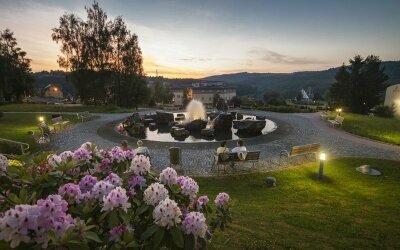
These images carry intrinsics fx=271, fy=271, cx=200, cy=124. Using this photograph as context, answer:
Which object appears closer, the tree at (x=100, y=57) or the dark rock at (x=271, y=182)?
the dark rock at (x=271, y=182)

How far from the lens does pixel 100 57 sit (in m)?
47.2

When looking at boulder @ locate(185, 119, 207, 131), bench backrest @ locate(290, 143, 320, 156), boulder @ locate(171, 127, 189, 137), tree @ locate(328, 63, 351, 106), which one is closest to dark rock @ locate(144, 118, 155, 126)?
boulder @ locate(185, 119, 207, 131)

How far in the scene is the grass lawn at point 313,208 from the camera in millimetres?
6807

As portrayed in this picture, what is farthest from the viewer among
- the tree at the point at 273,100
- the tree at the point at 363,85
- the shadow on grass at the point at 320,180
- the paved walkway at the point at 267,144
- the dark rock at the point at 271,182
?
the tree at the point at 273,100

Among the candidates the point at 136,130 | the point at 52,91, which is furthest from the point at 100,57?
the point at 52,91

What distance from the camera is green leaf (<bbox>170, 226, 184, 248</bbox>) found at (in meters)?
2.71

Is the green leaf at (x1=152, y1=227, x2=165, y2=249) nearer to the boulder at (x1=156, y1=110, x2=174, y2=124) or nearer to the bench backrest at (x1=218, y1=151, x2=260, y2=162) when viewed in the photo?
the bench backrest at (x1=218, y1=151, x2=260, y2=162)

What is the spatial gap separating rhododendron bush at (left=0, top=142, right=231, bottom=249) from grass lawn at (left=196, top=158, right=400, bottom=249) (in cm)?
116

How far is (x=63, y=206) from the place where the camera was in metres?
2.65

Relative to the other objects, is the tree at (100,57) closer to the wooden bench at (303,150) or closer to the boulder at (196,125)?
the boulder at (196,125)

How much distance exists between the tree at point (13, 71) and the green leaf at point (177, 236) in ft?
188

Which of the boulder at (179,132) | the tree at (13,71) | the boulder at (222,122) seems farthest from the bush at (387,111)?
the tree at (13,71)

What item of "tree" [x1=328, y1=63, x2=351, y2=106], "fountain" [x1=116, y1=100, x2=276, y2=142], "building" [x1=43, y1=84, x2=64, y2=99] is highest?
"tree" [x1=328, y1=63, x2=351, y2=106]

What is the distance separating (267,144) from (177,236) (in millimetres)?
16719
